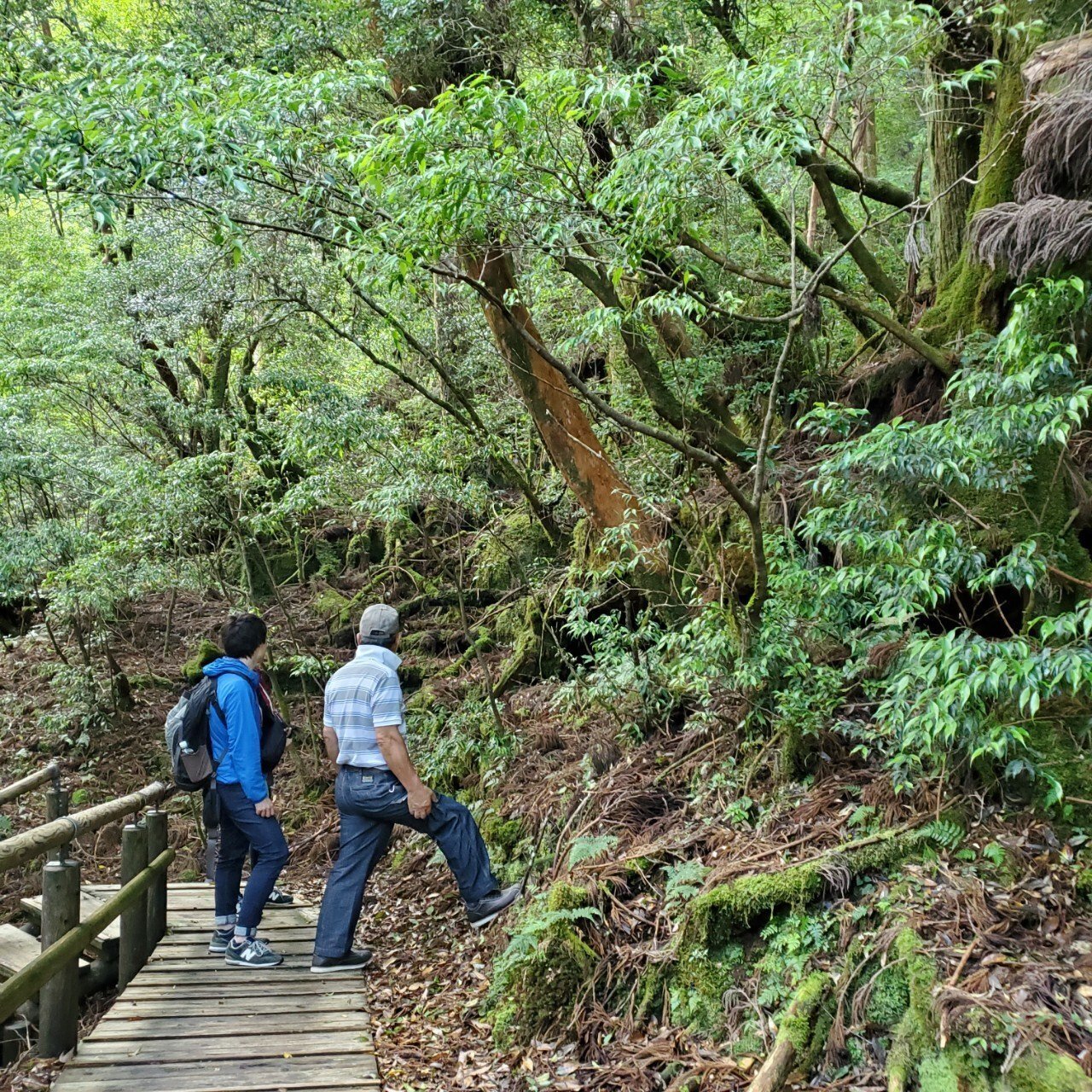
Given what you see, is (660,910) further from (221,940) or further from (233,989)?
(221,940)

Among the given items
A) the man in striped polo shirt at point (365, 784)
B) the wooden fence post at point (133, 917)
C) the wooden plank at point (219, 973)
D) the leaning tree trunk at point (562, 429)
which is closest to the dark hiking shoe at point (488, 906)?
the man in striped polo shirt at point (365, 784)

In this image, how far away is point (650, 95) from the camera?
23.8 ft

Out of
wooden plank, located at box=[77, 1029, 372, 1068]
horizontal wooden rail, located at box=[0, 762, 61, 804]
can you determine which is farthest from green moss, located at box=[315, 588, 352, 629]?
wooden plank, located at box=[77, 1029, 372, 1068]

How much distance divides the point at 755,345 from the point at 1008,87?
3.50 metres

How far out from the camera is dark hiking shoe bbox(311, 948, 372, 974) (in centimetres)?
576

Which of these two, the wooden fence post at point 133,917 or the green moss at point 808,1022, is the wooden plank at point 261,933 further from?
the green moss at point 808,1022

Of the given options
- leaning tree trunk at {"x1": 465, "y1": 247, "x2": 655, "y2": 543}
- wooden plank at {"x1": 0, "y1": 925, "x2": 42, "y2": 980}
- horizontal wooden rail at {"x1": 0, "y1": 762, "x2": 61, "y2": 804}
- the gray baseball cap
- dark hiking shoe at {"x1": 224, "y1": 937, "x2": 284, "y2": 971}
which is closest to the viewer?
wooden plank at {"x1": 0, "y1": 925, "x2": 42, "y2": 980}

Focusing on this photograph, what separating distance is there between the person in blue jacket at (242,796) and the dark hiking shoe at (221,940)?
5 cm

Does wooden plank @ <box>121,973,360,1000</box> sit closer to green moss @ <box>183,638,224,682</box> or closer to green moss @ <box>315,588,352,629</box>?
green moss @ <box>183,638,224,682</box>

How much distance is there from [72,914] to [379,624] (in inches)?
94.5

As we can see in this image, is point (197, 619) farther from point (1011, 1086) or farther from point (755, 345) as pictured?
point (1011, 1086)

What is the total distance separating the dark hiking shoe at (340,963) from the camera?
18.9ft

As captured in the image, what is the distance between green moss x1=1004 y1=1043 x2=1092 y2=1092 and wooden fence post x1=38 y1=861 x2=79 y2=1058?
14.8 ft

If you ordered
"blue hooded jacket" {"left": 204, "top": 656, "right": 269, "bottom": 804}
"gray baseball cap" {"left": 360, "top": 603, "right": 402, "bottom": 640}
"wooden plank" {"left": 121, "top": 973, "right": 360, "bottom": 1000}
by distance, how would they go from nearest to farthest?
"wooden plank" {"left": 121, "top": 973, "right": 360, "bottom": 1000} → "blue hooded jacket" {"left": 204, "top": 656, "right": 269, "bottom": 804} → "gray baseball cap" {"left": 360, "top": 603, "right": 402, "bottom": 640}
